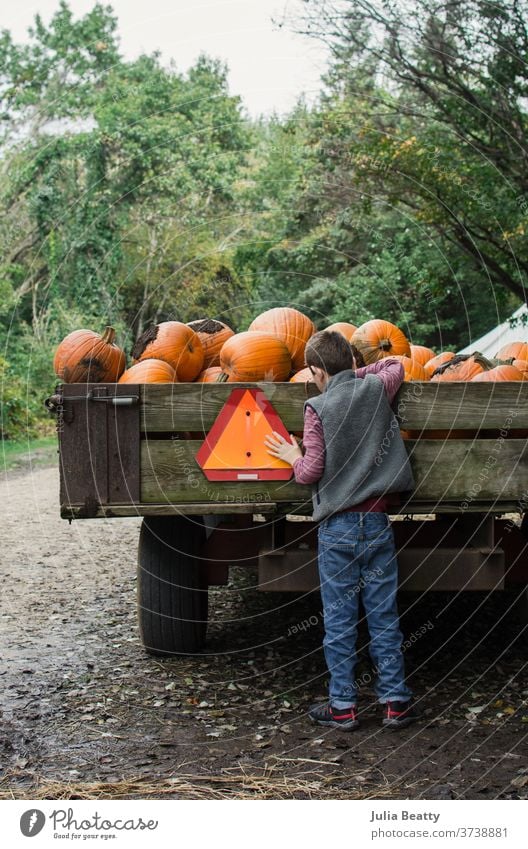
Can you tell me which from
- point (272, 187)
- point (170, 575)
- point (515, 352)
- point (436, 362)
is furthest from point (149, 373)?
point (272, 187)

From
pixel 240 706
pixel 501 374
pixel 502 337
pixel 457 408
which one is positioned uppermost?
pixel 502 337

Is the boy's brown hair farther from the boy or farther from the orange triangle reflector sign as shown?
the orange triangle reflector sign

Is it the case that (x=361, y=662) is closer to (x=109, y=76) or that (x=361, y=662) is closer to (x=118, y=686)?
(x=118, y=686)

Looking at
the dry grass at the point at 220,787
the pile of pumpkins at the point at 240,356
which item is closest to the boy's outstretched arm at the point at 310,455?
the pile of pumpkins at the point at 240,356

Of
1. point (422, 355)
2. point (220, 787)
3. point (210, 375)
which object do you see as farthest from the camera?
point (422, 355)

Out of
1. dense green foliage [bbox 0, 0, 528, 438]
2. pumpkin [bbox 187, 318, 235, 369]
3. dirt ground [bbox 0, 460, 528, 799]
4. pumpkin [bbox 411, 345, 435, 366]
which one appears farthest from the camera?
dense green foliage [bbox 0, 0, 528, 438]

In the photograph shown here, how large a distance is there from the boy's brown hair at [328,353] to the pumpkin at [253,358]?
50 centimetres

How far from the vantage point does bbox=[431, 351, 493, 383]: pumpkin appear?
16.6 ft

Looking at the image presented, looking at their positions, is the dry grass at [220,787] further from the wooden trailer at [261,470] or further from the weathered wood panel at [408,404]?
the weathered wood panel at [408,404]

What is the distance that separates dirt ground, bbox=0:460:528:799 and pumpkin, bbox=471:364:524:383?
60.8 inches

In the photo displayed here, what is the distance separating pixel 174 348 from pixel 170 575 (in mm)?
1160

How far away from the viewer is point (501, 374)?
4.83 meters

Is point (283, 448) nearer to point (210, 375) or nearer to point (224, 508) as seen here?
point (224, 508)

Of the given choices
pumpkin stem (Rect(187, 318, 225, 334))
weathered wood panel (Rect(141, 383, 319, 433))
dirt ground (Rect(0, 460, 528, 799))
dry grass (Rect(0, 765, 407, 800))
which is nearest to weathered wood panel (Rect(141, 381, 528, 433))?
weathered wood panel (Rect(141, 383, 319, 433))
